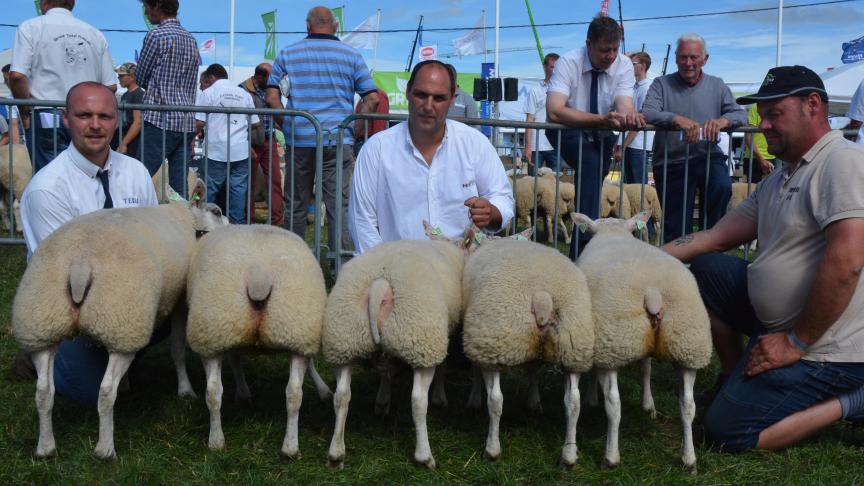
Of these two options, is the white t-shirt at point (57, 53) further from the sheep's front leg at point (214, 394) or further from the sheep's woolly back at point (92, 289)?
the sheep's front leg at point (214, 394)

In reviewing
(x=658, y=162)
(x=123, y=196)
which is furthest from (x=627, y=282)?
(x=658, y=162)

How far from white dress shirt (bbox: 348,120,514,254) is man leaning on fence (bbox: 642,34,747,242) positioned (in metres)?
1.97

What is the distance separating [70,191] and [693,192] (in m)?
4.47

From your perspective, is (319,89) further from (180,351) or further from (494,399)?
(494,399)

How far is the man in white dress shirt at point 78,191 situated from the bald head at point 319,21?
11.1 feet

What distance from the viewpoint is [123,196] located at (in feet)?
13.8

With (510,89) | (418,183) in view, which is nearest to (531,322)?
(418,183)

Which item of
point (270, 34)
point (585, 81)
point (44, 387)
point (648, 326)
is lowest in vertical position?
point (44, 387)

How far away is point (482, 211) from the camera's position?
4.27 metres

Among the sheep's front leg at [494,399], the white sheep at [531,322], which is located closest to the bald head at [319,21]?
the white sheep at [531,322]

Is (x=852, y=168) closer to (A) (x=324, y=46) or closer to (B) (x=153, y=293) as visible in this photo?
(B) (x=153, y=293)

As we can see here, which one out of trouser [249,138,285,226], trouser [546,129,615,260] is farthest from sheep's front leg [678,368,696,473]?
trouser [249,138,285,226]

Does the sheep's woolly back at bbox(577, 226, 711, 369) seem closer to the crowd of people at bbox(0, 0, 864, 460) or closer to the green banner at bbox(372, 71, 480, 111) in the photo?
the crowd of people at bbox(0, 0, 864, 460)

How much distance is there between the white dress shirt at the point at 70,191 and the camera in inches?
149
